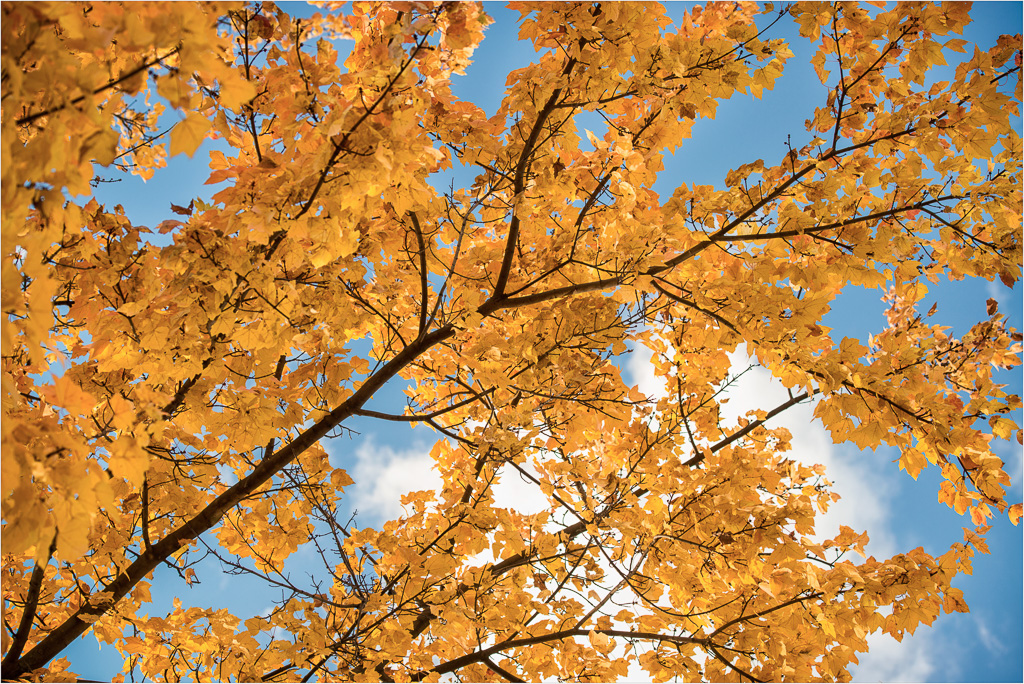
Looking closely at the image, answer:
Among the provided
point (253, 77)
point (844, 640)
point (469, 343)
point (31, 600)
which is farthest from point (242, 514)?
point (844, 640)

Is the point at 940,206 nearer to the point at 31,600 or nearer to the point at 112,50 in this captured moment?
the point at 112,50

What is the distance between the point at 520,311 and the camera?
9.69 feet

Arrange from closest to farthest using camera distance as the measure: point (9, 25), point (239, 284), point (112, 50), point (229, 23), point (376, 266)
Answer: point (9, 25) → point (239, 284) → point (229, 23) → point (112, 50) → point (376, 266)

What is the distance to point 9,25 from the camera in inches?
46.5

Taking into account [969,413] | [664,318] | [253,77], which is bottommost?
[969,413]

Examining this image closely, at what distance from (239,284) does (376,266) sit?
774 mm

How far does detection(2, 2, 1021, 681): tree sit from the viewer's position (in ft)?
6.23

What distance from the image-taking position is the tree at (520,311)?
1897mm

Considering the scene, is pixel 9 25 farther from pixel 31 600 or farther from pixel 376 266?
pixel 31 600

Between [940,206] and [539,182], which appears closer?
[940,206]

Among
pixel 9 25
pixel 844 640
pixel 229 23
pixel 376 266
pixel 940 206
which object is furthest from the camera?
pixel 844 640

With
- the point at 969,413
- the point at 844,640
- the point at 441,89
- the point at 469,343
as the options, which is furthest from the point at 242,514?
the point at 969,413

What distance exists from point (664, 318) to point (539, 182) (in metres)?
1.25

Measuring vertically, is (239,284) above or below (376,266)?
below
